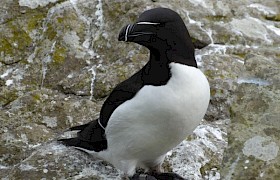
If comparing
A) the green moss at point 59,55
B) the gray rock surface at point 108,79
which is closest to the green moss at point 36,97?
the gray rock surface at point 108,79

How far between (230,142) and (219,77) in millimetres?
3179

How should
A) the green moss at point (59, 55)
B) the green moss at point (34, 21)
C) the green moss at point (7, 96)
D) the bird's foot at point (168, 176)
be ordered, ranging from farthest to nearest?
the green moss at point (34, 21)
the green moss at point (59, 55)
the green moss at point (7, 96)
the bird's foot at point (168, 176)

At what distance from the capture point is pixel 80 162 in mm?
4754

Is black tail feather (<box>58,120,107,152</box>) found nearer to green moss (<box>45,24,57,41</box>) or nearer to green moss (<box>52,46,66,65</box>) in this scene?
green moss (<box>52,46,66,65</box>)

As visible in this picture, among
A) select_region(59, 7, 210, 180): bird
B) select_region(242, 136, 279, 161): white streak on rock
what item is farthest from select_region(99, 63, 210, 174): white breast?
select_region(242, 136, 279, 161): white streak on rock

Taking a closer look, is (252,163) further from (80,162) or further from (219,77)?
(219,77)

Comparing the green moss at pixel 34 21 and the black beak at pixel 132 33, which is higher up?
the black beak at pixel 132 33

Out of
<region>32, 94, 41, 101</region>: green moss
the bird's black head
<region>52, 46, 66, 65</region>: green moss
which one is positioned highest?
the bird's black head

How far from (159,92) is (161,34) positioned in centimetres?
44

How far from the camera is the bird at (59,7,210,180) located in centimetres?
374

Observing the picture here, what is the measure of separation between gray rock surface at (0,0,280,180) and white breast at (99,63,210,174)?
318 millimetres

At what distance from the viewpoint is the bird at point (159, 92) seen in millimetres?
3742

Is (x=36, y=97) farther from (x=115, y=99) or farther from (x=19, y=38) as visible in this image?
(x=115, y=99)

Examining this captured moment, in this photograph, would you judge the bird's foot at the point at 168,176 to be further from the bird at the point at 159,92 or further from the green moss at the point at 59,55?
the green moss at the point at 59,55
